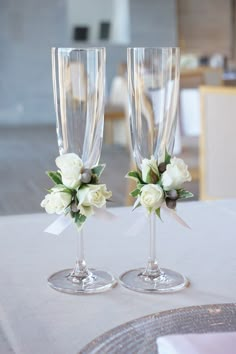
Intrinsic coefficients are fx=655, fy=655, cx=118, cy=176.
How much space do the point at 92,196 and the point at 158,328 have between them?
0.20m

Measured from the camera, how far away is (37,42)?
9961mm

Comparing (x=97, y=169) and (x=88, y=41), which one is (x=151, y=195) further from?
(x=88, y=41)

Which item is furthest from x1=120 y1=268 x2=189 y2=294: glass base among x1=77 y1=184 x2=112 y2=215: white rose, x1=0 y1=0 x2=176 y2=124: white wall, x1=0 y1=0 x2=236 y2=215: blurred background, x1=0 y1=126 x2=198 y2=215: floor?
x1=0 y1=0 x2=176 y2=124: white wall

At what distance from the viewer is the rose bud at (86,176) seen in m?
0.76

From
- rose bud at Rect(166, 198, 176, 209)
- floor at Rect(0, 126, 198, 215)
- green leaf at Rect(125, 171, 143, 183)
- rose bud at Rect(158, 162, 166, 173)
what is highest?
rose bud at Rect(158, 162, 166, 173)

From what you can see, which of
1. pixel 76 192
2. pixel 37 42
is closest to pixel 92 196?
pixel 76 192

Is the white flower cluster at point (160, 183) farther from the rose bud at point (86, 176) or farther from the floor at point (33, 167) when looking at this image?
the floor at point (33, 167)

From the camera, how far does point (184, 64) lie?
9.73m

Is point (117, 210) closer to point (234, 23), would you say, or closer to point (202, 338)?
point (202, 338)

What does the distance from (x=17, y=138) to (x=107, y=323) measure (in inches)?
319

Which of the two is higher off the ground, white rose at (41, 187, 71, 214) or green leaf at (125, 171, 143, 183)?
green leaf at (125, 171, 143, 183)

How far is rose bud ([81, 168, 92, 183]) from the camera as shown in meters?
0.76

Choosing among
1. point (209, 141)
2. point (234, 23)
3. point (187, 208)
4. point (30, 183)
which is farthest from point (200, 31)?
point (187, 208)

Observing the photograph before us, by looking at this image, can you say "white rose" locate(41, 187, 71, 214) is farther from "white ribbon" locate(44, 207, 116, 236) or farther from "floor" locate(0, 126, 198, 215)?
"floor" locate(0, 126, 198, 215)
